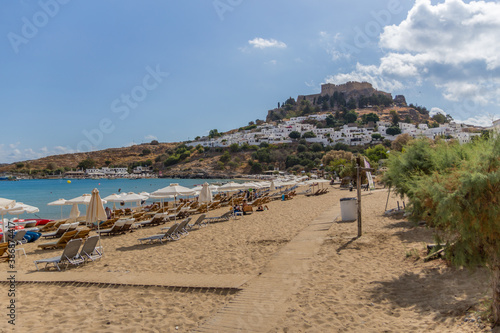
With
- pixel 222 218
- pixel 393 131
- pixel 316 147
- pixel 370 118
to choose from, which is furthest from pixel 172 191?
pixel 370 118

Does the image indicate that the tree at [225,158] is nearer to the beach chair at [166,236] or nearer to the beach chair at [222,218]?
the beach chair at [222,218]

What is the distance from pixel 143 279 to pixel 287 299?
9.60ft

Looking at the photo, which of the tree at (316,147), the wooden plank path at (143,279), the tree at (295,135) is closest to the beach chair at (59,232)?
the wooden plank path at (143,279)

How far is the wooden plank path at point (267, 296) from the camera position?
4293mm

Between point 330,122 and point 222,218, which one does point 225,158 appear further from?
point 222,218

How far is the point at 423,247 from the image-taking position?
758 cm

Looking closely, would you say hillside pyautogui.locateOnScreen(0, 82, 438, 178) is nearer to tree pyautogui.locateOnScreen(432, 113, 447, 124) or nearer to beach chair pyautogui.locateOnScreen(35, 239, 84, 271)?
tree pyautogui.locateOnScreen(432, 113, 447, 124)

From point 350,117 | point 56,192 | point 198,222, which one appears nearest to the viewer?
point 198,222

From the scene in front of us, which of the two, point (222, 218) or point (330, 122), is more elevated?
point (330, 122)

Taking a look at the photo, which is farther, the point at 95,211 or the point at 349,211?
the point at 349,211

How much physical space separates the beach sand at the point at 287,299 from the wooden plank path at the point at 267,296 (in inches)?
4.2

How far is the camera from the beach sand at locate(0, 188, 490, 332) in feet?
14.5

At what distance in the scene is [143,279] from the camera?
21.3 ft

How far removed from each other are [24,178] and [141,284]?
15103 centimetres
